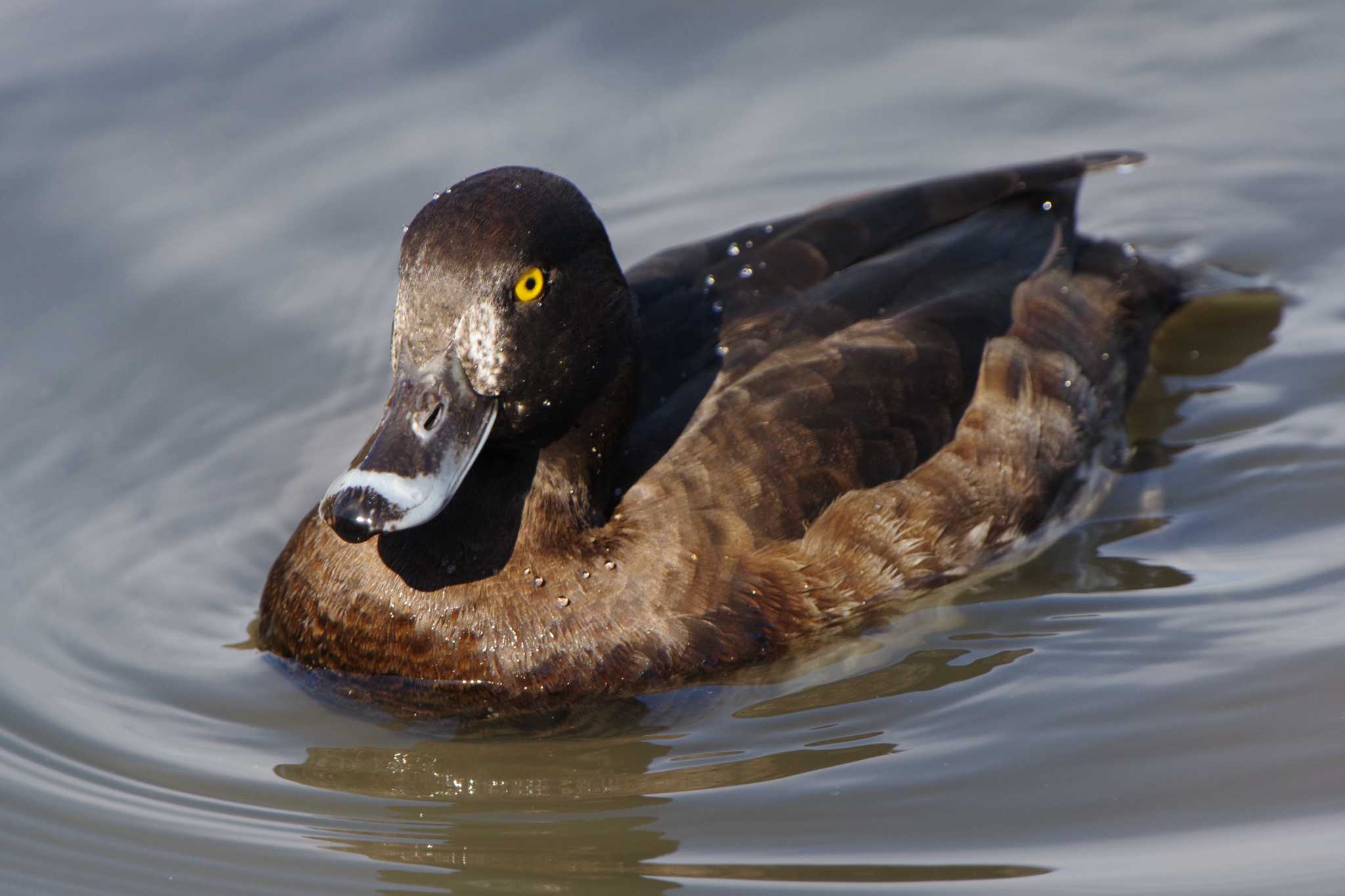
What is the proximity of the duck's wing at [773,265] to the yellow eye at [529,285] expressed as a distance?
74 centimetres

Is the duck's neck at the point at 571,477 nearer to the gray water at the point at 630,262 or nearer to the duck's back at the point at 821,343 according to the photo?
the duck's back at the point at 821,343

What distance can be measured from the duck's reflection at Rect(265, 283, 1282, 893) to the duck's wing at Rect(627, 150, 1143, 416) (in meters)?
0.95

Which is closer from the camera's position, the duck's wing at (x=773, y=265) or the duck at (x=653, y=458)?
the duck at (x=653, y=458)

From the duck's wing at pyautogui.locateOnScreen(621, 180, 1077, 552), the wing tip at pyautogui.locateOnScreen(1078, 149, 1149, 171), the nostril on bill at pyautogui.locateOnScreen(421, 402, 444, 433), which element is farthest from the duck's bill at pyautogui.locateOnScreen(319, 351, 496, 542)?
the wing tip at pyautogui.locateOnScreen(1078, 149, 1149, 171)

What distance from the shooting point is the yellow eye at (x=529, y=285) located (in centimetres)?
443

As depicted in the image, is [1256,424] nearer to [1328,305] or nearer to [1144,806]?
[1328,305]

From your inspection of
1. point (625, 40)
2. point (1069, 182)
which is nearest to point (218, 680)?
point (1069, 182)

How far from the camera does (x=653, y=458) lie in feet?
16.2

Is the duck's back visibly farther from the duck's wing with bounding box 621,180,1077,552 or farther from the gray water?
the gray water

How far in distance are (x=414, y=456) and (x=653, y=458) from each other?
0.85 metres

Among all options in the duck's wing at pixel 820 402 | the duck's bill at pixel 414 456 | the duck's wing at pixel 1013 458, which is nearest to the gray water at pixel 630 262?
the duck's wing at pixel 1013 458

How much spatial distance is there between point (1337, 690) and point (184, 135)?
5076mm

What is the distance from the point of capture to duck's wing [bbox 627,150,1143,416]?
17.2 ft

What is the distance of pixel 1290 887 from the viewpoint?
3777mm
